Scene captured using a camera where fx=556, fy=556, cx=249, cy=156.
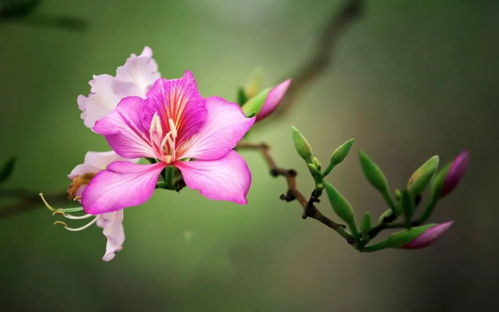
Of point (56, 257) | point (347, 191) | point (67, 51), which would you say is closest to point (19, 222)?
point (56, 257)

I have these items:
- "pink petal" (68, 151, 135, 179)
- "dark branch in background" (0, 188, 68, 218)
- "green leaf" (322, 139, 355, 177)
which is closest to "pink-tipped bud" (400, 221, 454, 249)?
"green leaf" (322, 139, 355, 177)

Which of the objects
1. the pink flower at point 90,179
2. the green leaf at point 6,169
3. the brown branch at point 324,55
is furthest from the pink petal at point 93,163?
the brown branch at point 324,55

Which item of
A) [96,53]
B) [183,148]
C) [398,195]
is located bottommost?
[398,195]

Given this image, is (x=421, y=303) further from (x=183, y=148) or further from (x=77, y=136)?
(x=183, y=148)

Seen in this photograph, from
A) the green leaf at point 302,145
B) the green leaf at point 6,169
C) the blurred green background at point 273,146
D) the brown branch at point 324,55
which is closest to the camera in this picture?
the green leaf at point 302,145

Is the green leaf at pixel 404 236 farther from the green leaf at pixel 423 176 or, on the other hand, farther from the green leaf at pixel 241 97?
the green leaf at pixel 241 97
